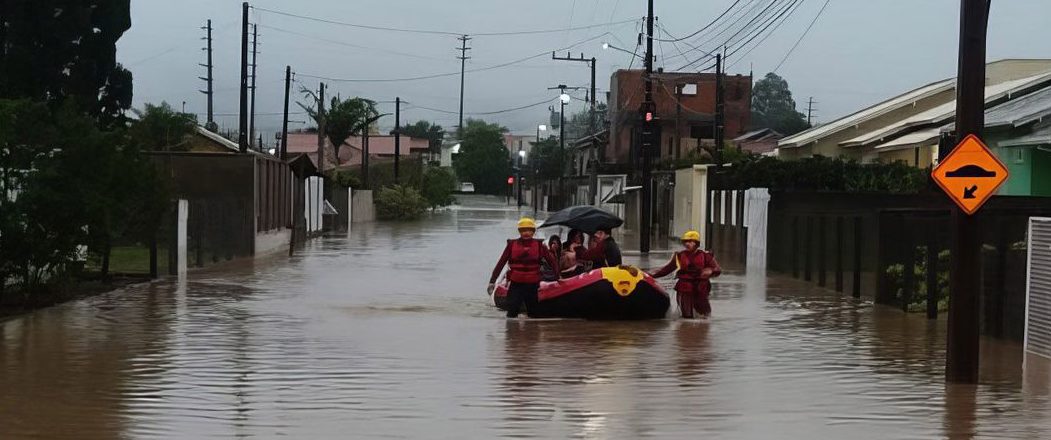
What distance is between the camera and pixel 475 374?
43.2ft

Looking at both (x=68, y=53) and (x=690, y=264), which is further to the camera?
(x=68, y=53)

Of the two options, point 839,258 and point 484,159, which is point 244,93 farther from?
point 484,159

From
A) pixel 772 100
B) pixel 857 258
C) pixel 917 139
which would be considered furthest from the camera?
pixel 772 100

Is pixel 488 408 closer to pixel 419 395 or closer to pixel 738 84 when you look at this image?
pixel 419 395

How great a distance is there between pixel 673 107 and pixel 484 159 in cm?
7439

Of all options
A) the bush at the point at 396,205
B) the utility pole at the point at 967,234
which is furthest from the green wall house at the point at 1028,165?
the bush at the point at 396,205

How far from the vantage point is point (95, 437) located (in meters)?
9.62

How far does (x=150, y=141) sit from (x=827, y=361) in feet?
125

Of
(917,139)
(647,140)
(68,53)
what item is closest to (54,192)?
(917,139)

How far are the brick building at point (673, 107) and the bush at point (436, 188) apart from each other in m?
12.3

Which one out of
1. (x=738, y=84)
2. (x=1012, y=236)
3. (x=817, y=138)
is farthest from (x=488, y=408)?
(x=738, y=84)

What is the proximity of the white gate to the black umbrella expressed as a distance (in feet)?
24.7

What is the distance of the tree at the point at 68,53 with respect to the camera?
126 feet

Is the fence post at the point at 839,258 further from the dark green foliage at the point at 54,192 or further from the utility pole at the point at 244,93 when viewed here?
the utility pole at the point at 244,93
